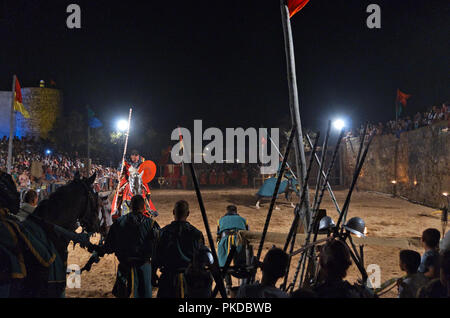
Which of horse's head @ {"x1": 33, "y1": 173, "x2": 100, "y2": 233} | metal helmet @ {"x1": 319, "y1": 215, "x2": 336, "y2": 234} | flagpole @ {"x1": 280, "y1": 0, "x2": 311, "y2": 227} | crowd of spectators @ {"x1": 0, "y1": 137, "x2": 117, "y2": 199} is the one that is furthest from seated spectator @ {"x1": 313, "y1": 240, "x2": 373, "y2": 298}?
crowd of spectators @ {"x1": 0, "y1": 137, "x2": 117, "y2": 199}

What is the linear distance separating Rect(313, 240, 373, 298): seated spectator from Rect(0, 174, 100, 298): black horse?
7.94 ft

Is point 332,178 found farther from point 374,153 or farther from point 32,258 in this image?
point 32,258

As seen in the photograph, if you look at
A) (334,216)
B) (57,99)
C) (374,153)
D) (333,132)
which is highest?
(57,99)

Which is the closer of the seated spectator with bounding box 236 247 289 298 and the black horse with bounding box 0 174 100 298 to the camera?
the seated spectator with bounding box 236 247 289 298

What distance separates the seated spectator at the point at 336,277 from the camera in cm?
181

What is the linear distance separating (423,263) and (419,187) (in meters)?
12.2

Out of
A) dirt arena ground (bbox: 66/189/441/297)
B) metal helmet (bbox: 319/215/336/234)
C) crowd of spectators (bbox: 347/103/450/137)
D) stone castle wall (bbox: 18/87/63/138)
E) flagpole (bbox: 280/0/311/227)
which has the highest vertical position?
stone castle wall (bbox: 18/87/63/138)

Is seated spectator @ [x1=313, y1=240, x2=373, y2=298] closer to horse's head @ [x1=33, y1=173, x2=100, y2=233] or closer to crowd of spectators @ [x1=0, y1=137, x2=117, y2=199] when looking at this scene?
horse's head @ [x1=33, y1=173, x2=100, y2=233]

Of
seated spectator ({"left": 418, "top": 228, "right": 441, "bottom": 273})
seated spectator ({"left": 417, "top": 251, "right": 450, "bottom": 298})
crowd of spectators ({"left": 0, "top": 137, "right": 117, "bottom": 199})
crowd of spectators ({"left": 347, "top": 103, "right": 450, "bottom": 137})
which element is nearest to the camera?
Answer: seated spectator ({"left": 417, "top": 251, "right": 450, "bottom": 298})

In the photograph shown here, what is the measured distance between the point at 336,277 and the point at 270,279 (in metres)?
0.42

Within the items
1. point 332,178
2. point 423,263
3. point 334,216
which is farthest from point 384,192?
point 423,263

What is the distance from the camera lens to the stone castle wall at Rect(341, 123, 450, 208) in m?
11.2

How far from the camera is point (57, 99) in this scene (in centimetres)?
4012
